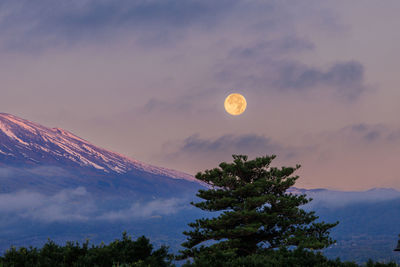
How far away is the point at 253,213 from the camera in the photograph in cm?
3516

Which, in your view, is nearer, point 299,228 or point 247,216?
point 247,216

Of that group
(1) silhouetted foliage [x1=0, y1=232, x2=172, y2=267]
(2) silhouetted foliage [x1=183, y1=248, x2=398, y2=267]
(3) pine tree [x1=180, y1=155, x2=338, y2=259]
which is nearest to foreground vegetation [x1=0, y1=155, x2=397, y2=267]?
(3) pine tree [x1=180, y1=155, x2=338, y2=259]

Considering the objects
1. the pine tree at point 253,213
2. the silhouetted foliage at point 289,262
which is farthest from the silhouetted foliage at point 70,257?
the pine tree at point 253,213

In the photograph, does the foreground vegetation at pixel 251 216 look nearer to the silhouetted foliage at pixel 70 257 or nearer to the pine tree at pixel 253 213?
the pine tree at pixel 253 213

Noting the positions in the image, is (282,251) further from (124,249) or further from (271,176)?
(271,176)

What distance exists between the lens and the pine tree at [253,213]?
1422 inches

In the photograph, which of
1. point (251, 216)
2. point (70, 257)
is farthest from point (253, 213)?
point (70, 257)

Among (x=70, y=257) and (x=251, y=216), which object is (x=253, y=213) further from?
(x=70, y=257)

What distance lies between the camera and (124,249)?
2344cm

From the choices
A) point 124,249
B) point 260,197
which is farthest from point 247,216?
point 124,249

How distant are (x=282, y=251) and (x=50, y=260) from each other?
10.4 m

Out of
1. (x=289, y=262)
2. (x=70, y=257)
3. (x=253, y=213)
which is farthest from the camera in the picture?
(x=253, y=213)

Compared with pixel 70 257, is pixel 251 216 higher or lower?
higher

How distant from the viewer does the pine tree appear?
119 ft
